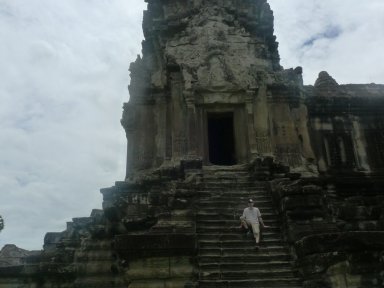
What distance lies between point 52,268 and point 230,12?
11.1 meters

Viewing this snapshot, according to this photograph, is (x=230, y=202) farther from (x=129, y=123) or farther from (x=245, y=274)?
(x=129, y=123)

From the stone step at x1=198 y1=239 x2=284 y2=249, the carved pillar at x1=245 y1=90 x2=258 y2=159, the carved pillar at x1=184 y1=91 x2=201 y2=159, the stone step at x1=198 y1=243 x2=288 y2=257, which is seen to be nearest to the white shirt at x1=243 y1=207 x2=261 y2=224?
the stone step at x1=198 y1=239 x2=284 y2=249

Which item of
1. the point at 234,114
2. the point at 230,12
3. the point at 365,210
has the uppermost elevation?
the point at 230,12

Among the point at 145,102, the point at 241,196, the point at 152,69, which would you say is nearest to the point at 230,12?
the point at 152,69

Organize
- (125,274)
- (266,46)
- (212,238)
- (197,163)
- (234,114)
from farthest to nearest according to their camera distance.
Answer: (266,46) < (234,114) < (197,163) < (212,238) < (125,274)

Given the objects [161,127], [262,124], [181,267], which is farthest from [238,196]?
[161,127]

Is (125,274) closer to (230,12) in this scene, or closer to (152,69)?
(152,69)

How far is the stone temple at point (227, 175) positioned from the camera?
725cm

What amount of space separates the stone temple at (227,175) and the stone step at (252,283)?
1.1 inches

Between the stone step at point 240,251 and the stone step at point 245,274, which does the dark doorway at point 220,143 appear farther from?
the stone step at point 245,274

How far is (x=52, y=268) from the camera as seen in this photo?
9859mm

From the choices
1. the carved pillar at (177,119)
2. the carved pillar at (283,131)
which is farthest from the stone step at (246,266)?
the carved pillar at (283,131)

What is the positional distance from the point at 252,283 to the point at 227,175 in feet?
15.7

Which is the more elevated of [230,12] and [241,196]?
[230,12]
